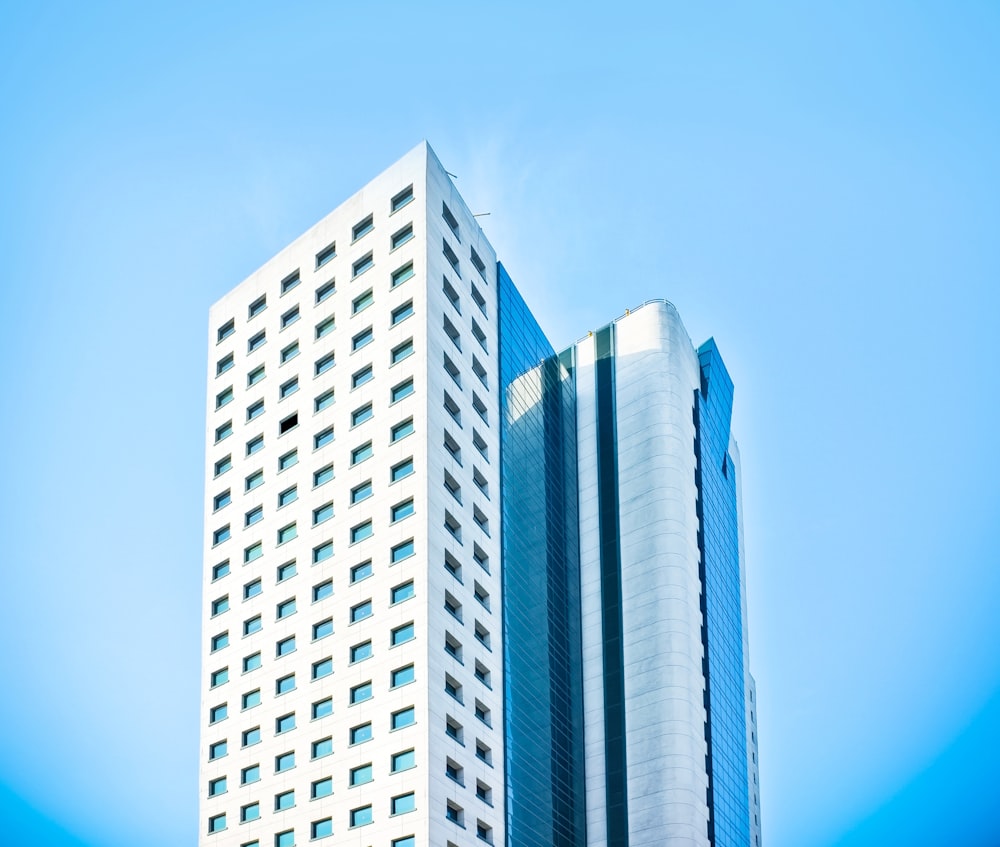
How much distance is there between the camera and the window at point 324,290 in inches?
3285

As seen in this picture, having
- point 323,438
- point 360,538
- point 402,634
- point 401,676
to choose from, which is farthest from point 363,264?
point 401,676

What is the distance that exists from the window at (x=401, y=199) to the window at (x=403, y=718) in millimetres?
32768

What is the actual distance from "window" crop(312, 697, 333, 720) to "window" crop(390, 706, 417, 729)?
16.5 feet

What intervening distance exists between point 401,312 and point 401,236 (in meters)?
5.76

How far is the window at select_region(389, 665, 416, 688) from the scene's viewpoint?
219 ft

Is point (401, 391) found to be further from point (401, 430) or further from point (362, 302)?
point (362, 302)

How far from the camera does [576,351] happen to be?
102188mm

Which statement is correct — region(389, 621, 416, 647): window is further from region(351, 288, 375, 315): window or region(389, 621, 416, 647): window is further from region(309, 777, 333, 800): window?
region(351, 288, 375, 315): window

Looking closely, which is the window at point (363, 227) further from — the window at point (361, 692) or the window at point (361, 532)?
the window at point (361, 692)

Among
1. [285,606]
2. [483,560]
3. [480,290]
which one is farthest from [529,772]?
[480,290]

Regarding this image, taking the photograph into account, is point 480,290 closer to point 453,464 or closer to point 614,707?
point 453,464

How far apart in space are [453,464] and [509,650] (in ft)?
39.8

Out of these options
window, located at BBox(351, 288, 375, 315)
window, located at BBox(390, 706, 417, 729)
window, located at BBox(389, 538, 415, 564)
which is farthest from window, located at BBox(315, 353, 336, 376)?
window, located at BBox(390, 706, 417, 729)

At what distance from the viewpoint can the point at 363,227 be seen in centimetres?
8350
